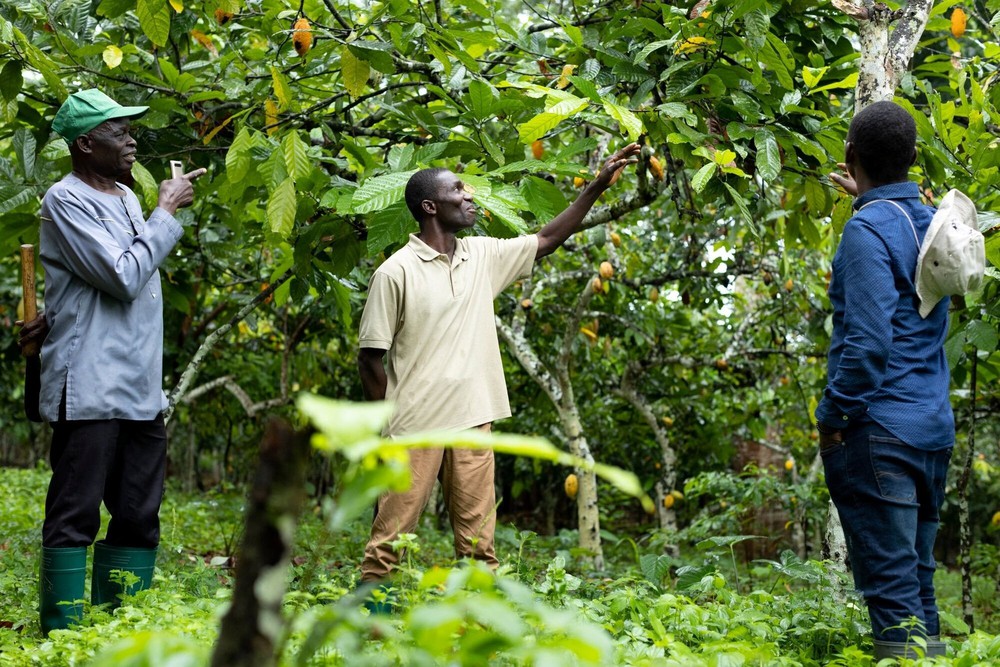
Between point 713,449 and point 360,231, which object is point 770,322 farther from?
point 360,231

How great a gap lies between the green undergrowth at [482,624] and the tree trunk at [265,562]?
32mm

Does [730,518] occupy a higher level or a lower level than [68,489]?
lower

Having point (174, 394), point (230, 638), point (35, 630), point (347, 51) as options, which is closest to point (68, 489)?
point (35, 630)

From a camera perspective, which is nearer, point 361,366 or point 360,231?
point 361,366

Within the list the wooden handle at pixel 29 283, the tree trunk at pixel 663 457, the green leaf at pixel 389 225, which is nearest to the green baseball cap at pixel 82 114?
the wooden handle at pixel 29 283

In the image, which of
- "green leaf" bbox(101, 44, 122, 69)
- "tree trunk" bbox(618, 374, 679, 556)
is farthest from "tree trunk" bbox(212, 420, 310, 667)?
"tree trunk" bbox(618, 374, 679, 556)

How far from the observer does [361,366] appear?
311 centimetres

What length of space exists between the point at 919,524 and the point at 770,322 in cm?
434

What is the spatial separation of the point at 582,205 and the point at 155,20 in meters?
1.50

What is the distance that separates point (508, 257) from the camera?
3.36 metres

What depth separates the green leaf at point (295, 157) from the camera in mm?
3150

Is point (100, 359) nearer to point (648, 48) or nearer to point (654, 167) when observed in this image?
point (648, 48)

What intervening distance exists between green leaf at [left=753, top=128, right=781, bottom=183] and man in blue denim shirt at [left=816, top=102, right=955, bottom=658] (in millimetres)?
552

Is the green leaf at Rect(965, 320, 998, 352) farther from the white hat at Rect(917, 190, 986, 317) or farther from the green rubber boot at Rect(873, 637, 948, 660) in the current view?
the green rubber boot at Rect(873, 637, 948, 660)
